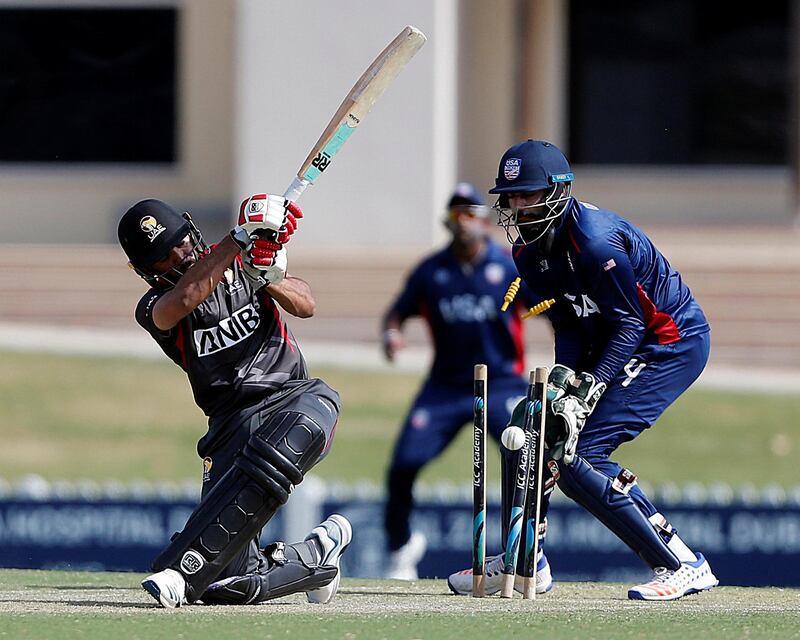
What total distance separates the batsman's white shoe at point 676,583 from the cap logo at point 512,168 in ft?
4.80

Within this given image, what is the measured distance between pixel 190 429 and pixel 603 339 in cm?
760

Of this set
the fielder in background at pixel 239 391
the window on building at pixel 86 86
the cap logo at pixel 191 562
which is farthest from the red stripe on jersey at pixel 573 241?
the window on building at pixel 86 86

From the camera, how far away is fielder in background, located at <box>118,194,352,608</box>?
5.31 metres

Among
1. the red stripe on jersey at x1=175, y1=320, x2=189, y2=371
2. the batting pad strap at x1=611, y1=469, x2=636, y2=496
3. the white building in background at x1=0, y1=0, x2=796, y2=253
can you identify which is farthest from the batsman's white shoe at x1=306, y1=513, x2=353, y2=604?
the white building in background at x1=0, y1=0, x2=796, y2=253

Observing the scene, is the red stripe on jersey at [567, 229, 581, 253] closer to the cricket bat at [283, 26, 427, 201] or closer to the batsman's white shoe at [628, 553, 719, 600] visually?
the cricket bat at [283, 26, 427, 201]

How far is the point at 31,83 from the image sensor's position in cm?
1922

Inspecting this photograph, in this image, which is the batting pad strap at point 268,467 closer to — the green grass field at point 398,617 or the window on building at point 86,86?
the green grass field at point 398,617

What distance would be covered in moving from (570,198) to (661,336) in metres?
0.63

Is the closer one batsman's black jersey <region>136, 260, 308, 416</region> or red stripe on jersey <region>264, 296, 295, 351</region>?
batsman's black jersey <region>136, 260, 308, 416</region>

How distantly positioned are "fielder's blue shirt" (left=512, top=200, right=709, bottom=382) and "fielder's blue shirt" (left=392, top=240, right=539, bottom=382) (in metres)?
2.59

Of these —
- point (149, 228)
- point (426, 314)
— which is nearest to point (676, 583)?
point (149, 228)

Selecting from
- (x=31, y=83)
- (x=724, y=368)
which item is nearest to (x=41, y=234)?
(x=31, y=83)

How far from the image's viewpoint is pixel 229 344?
5.55 meters

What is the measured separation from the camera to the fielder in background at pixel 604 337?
565cm
